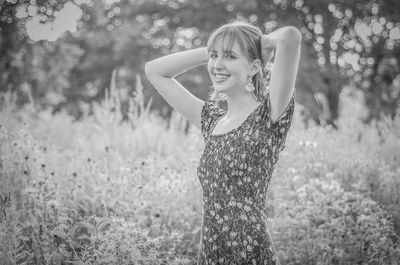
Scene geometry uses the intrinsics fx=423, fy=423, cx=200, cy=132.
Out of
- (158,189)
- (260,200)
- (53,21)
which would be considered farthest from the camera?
(158,189)

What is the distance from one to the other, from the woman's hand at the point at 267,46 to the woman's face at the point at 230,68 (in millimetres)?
82

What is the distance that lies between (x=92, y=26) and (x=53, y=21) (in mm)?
13391

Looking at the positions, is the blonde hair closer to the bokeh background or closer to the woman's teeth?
the woman's teeth

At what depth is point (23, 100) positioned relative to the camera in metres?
13.0

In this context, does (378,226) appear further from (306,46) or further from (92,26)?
(92,26)

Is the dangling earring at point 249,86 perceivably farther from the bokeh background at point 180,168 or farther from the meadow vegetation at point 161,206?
the meadow vegetation at point 161,206

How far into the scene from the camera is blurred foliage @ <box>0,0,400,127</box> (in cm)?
1152

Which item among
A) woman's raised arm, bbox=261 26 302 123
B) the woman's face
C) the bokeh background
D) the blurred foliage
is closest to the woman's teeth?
the woman's face

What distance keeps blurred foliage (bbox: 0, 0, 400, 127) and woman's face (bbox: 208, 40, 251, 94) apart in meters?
6.79

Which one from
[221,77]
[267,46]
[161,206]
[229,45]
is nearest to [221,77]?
[221,77]

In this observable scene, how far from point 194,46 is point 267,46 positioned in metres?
12.6

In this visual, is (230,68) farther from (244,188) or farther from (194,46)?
(194,46)

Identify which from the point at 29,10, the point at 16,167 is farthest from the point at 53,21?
the point at 16,167

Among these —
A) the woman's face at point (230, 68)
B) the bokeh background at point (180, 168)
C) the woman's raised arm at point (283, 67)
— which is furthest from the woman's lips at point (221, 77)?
the bokeh background at point (180, 168)
